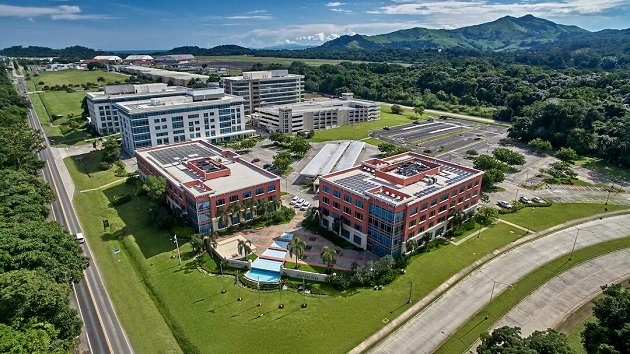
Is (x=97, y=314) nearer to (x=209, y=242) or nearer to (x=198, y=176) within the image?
(x=209, y=242)

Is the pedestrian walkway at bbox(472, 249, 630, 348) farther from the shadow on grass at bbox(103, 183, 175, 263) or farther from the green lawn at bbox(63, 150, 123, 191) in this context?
the green lawn at bbox(63, 150, 123, 191)

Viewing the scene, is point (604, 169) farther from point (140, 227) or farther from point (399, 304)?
point (140, 227)

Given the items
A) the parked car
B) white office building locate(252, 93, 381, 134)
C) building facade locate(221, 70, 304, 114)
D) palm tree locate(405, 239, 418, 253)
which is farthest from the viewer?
building facade locate(221, 70, 304, 114)

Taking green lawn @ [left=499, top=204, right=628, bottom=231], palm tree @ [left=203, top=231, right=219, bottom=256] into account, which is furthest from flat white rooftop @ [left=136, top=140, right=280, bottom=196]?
green lawn @ [left=499, top=204, right=628, bottom=231]

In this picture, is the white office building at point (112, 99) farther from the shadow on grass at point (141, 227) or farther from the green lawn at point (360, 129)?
the shadow on grass at point (141, 227)

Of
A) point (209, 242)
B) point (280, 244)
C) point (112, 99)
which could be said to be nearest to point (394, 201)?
point (280, 244)

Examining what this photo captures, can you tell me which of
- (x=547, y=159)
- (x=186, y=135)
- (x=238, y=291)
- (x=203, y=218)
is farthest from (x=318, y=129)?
(x=238, y=291)

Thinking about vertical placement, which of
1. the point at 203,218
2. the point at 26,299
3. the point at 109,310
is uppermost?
the point at 26,299
